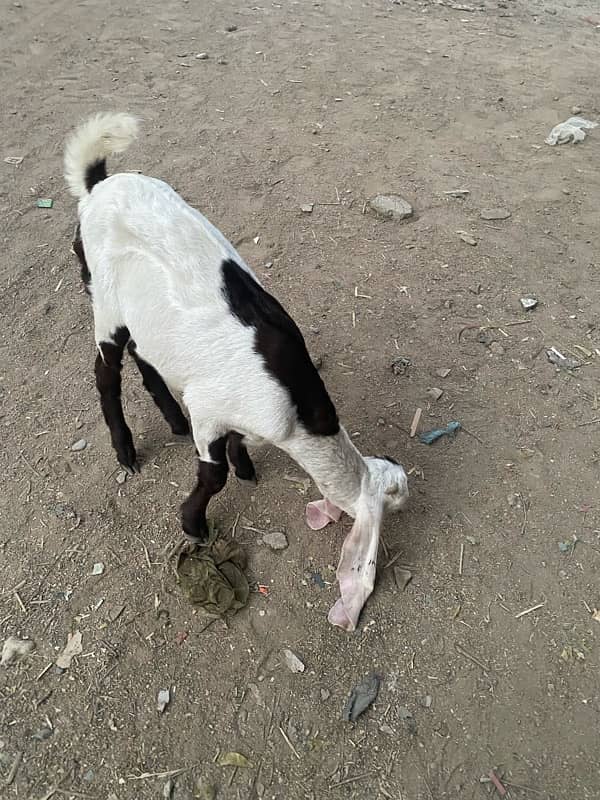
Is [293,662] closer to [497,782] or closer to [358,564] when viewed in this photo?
[358,564]

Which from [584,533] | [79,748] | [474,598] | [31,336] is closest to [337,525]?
[474,598]

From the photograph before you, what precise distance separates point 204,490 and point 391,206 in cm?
369

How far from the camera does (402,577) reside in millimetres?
3414

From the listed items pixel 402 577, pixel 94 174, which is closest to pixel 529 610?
pixel 402 577

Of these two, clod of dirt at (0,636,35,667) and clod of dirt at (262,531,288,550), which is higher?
clod of dirt at (0,636,35,667)

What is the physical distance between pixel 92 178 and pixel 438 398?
102 inches

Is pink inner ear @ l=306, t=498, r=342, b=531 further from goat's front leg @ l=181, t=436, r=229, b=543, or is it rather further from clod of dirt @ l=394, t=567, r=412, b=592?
goat's front leg @ l=181, t=436, r=229, b=543

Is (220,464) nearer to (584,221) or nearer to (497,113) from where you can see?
(584,221)

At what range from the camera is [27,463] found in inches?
154

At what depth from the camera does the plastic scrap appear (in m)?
6.71

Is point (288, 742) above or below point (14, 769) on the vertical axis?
below

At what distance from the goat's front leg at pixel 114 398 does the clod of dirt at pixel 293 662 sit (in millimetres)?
1496

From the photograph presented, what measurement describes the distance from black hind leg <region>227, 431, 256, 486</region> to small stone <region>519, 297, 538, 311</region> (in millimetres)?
2626

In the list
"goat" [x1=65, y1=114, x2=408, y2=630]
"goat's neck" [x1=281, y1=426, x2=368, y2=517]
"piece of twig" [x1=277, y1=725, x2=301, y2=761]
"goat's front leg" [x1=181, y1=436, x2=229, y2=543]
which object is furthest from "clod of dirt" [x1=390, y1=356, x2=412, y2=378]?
"piece of twig" [x1=277, y1=725, x2=301, y2=761]
